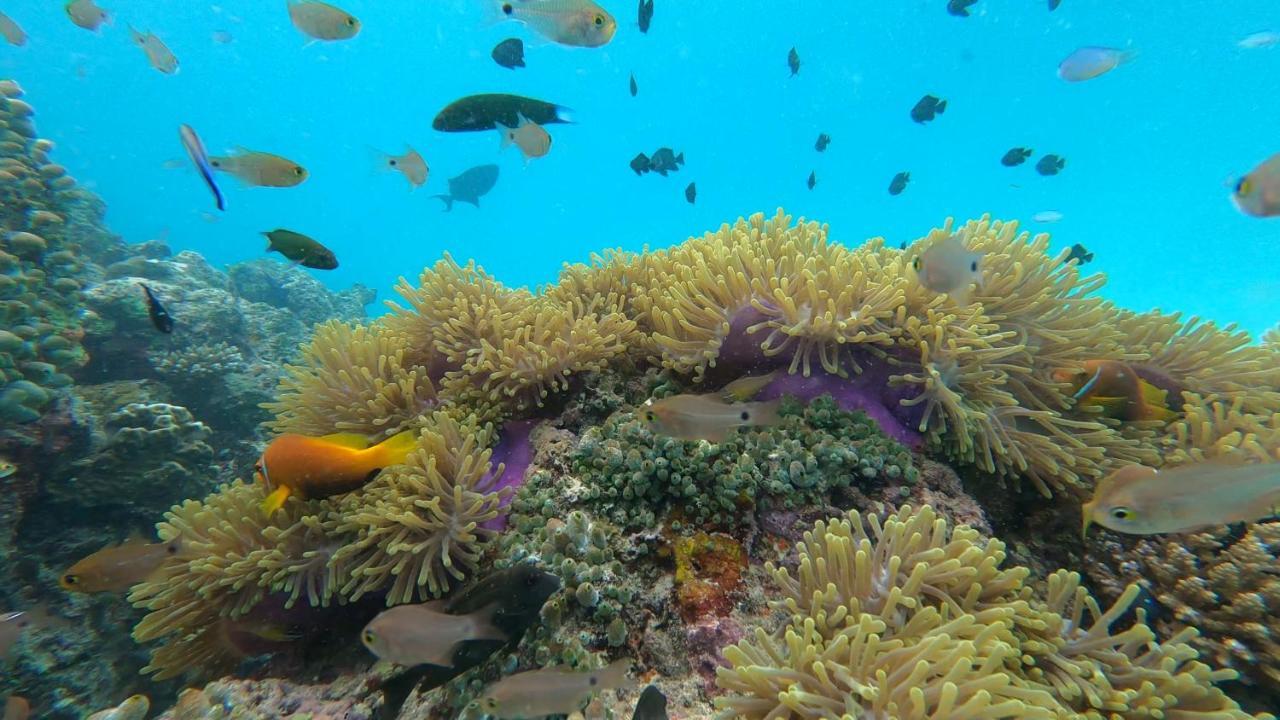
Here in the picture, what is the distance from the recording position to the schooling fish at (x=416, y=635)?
76.9 inches

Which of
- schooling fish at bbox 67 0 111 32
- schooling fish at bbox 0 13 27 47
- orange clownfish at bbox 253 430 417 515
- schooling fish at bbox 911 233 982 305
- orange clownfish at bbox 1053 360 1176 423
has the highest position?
schooling fish at bbox 67 0 111 32

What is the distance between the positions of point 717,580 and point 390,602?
5.07 ft

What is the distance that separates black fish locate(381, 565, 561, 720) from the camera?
2.19m

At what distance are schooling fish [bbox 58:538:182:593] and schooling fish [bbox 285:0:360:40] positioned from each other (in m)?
4.27

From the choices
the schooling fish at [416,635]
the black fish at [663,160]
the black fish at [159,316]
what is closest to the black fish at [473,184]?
the black fish at [663,160]

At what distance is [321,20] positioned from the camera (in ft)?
15.5

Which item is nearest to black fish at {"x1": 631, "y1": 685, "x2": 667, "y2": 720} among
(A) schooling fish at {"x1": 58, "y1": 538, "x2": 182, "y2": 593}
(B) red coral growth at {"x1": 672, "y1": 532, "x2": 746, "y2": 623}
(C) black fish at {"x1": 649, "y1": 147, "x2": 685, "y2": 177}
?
(B) red coral growth at {"x1": 672, "y1": 532, "x2": 746, "y2": 623}

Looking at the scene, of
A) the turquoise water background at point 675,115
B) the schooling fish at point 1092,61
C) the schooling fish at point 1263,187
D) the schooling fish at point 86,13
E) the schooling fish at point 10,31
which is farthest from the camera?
the turquoise water background at point 675,115

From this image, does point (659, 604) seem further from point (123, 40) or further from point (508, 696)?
point (123, 40)

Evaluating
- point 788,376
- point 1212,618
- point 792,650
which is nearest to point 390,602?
point 792,650

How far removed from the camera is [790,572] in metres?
2.43

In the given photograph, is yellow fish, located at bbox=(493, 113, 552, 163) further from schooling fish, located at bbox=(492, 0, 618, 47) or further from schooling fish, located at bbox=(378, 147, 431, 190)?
schooling fish, located at bbox=(378, 147, 431, 190)

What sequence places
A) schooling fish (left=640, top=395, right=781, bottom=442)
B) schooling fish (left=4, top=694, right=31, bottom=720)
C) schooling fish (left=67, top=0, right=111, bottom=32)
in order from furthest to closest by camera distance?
schooling fish (left=67, top=0, right=111, bottom=32)
schooling fish (left=4, top=694, right=31, bottom=720)
schooling fish (left=640, top=395, right=781, bottom=442)

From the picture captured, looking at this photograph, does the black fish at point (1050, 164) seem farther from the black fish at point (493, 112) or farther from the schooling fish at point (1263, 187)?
the black fish at point (493, 112)
